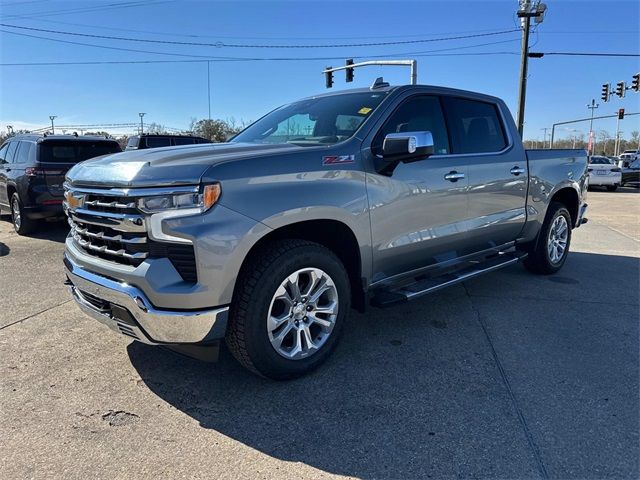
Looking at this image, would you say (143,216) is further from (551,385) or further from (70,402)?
(551,385)

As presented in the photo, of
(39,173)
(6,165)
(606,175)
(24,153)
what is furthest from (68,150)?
(606,175)

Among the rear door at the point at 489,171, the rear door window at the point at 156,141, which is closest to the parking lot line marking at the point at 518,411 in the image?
the rear door at the point at 489,171

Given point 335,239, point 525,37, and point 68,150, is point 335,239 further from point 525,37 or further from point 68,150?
point 525,37

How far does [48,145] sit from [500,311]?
25.2 feet

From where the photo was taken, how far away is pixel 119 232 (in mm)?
2891

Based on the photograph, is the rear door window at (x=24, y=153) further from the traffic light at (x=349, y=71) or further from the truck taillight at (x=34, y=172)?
the traffic light at (x=349, y=71)

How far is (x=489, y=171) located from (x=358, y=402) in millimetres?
2655

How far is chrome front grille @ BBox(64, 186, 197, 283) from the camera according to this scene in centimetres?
269

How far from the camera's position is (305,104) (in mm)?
4488

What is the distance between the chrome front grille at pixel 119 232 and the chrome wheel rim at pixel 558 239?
466cm

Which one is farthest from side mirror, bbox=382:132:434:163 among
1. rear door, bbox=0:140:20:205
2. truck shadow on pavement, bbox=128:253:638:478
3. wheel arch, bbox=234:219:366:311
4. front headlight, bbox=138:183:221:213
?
rear door, bbox=0:140:20:205

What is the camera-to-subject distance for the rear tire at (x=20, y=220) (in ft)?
27.7

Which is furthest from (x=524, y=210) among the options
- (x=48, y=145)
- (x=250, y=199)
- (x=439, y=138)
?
(x=48, y=145)

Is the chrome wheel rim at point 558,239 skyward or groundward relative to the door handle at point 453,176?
groundward
